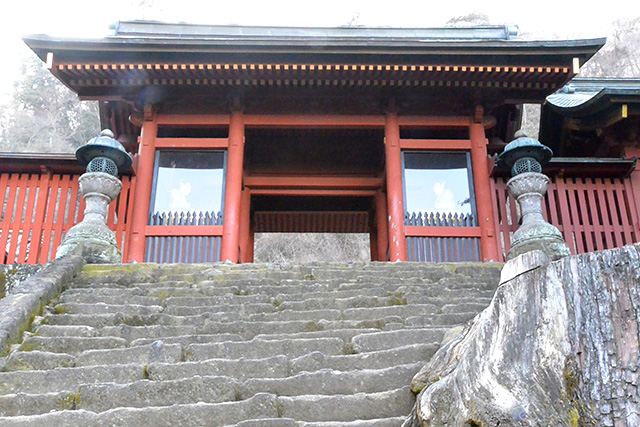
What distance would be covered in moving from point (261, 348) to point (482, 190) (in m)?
5.25

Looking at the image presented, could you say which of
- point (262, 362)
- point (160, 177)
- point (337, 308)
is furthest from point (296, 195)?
point (262, 362)

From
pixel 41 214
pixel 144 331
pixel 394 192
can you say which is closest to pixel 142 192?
pixel 41 214

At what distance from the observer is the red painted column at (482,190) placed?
7883 millimetres

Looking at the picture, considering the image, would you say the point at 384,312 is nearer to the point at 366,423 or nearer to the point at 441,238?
the point at 366,423

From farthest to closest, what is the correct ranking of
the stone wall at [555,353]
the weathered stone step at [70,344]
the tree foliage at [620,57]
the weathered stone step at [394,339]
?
the tree foliage at [620,57] → the weathered stone step at [70,344] → the weathered stone step at [394,339] → the stone wall at [555,353]

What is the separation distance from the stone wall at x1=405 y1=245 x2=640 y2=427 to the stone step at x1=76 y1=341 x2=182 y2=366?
185 centimetres

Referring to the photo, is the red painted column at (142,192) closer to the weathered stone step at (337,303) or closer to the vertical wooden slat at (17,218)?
the vertical wooden slat at (17,218)

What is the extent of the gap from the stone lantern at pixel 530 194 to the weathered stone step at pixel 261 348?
3.51 metres

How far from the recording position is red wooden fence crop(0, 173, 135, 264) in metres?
7.66

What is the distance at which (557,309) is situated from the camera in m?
2.47

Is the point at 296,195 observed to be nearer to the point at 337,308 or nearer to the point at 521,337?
the point at 337,308

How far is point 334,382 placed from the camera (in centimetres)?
340

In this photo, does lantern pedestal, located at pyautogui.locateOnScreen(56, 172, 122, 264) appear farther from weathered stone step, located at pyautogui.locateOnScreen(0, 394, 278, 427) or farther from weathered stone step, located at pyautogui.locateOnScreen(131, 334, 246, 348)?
weathered stone step, located at pyautogui.locateOnScreen(0, 394, 278, 427)

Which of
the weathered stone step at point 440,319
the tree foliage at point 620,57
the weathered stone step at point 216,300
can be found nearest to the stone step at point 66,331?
the weathered stone step at point 216,300
